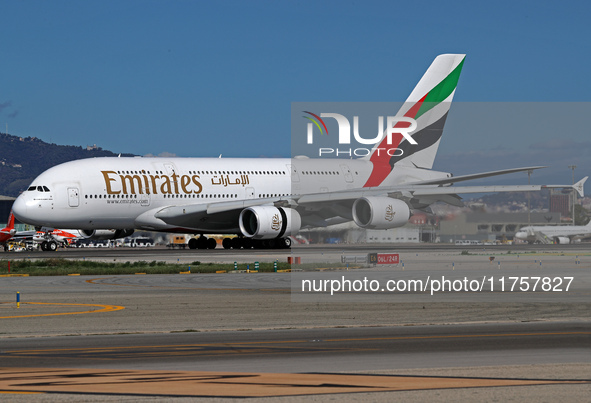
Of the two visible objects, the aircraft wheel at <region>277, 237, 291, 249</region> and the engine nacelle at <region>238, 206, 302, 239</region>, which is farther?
the aircraft wheel at <region>277, 237, 291, 249</region>

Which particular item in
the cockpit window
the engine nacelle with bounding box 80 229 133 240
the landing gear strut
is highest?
the cockpit window

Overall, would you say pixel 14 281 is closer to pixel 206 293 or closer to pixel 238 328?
pixel 206 293

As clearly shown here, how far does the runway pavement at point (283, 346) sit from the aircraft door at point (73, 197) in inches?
958

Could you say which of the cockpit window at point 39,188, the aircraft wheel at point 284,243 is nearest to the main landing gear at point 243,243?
the aircraft wheel at point 284,243

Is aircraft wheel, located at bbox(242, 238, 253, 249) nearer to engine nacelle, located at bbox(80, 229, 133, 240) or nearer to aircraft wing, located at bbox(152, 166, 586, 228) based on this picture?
aircraft wing, located at bbox(152, 166, 586, 228)

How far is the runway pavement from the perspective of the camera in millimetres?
11609

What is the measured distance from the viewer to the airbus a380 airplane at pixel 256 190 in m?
52.9

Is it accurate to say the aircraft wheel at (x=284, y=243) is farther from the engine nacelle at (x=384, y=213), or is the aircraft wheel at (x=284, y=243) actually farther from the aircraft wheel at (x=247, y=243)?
the engine nacelle at (x=384, y=213)

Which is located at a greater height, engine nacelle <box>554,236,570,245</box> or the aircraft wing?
the aircraft wing

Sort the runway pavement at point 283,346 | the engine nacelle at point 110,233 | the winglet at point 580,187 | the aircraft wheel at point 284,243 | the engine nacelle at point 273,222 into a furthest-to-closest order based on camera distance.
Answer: the engine nacelle at point 110,233 → the aircraft wheel at point 284,243 → the engine nacelle at point 273,222 → the winglet at point 580,187 → the runway pavement at point 283,346

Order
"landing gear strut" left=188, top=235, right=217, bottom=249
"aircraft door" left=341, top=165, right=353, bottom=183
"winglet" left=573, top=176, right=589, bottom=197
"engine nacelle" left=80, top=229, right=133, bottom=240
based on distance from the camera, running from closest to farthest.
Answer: "winglet" left=573, top=176, right=589, bottom=197 < "engine nacelle" left=80, top=229, right=133, bottom=240 < "landing gear strut" left=188, top=235, right=217, bottom=249 < "aircraft door" left=341, top=165, right=353, bottom=183

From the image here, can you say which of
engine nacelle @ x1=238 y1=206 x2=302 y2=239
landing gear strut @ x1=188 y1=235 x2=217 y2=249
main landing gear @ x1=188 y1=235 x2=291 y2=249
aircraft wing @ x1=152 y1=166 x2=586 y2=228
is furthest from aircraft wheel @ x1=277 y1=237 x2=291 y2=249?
landing gear strut @ x1=188 y1=235 x2=217 y2=249

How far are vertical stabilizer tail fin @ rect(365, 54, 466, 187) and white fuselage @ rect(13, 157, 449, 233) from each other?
4.01 feet

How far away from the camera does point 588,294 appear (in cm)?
2723
